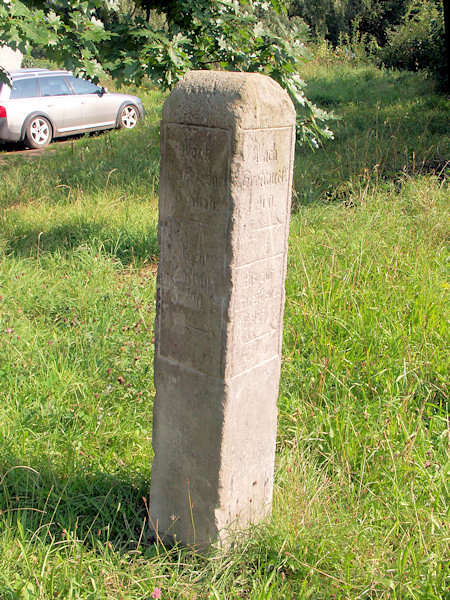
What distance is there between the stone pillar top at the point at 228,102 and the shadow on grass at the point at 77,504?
1.52 metres

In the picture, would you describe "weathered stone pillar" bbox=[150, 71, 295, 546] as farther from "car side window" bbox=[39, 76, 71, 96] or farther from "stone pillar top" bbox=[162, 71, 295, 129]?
"car side window" bbox=[39, 76, 71, 96]

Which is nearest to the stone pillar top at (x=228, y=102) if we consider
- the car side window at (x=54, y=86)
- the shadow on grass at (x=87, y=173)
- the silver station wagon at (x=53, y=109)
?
the shadow on grass at (x=87, y=173)

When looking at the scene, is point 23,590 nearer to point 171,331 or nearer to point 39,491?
point 39,491

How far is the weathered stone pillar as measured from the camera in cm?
200

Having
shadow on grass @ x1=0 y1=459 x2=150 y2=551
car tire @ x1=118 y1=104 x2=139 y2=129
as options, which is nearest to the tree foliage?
shadow on grass @ x1=0 y1=459 x2=150 y2=551

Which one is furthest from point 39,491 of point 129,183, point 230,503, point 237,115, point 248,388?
point 129,183

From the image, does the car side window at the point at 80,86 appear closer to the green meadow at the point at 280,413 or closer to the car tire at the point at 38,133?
the car tire at the point at 38,133

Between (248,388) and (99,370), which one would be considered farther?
(99,370)

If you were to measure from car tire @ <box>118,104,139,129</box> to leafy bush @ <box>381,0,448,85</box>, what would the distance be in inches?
243

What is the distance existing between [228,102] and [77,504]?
5.75 ft

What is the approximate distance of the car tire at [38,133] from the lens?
37.3 feet

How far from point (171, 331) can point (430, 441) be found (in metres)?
1.41

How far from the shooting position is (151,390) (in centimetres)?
340

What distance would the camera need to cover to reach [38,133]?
11.6 metres
